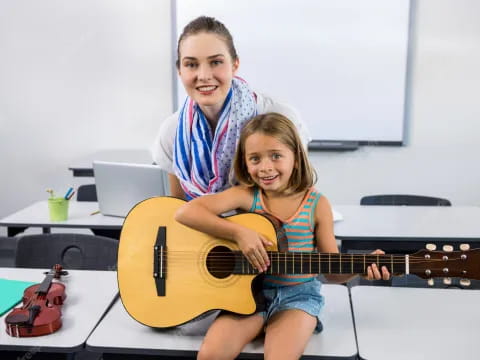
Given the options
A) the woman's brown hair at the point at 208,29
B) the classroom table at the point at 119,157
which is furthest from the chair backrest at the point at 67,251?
the classroom table at the point at 119,157

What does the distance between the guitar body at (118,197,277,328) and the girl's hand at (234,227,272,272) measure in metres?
0.04

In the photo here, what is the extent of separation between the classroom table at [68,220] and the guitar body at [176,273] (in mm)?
1105

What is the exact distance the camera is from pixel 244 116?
1.70 meters

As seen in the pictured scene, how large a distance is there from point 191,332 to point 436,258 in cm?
67

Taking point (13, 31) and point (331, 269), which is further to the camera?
point (13, 31)

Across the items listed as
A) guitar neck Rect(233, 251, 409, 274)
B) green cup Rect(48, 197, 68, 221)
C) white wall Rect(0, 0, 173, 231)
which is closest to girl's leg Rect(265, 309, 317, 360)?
guitar neck Rect(233, 251, 409, 274)

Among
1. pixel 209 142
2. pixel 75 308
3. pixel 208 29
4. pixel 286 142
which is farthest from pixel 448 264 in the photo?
pixel 75 308

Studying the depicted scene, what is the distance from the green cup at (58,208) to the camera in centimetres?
264

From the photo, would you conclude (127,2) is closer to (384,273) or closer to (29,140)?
(29,140)

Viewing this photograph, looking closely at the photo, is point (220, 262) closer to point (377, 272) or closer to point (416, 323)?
point (377, 272)

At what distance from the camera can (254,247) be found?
140cm

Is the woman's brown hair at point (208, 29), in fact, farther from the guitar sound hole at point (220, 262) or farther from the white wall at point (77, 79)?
the white wall at point (77, 79)

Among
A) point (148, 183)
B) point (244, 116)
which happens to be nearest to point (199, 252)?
point (244, 116)

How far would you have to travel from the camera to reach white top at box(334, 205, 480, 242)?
2346 millimetres
